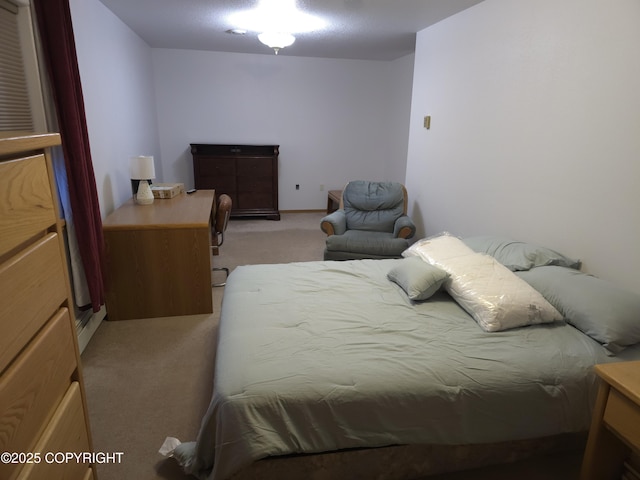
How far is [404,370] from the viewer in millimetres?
1547

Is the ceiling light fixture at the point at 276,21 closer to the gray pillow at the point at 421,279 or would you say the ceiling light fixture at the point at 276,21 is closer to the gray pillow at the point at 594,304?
the gray pillow at the point at 421,279

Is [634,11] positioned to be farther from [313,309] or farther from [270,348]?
[270,348]

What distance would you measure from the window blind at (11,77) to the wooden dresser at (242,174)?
11.3 ft

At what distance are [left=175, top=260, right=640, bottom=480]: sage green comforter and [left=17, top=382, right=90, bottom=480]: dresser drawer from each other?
42 centimetres

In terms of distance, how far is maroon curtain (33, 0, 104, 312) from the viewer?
6.74 ft

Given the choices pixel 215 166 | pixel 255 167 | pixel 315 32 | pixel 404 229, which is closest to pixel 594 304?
pixel 404 229

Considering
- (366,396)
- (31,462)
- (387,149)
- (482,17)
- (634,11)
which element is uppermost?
(482,17)

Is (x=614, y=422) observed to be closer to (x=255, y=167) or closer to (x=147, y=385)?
(x=147, y=385)

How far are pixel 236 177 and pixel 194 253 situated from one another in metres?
2.95

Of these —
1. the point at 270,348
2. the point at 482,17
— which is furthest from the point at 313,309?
the point at 482,17

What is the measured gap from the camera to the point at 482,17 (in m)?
3.00

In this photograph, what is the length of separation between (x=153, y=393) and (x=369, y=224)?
2616 millimetres

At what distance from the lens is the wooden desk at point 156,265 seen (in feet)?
9.03

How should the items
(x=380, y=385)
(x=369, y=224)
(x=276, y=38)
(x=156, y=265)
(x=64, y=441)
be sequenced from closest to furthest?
1. (x=64, y=441)
2. (x=380, y=385)
3. (x=156, y=265)
4. (x=276, y=38)
5. (x=369, y=224)
